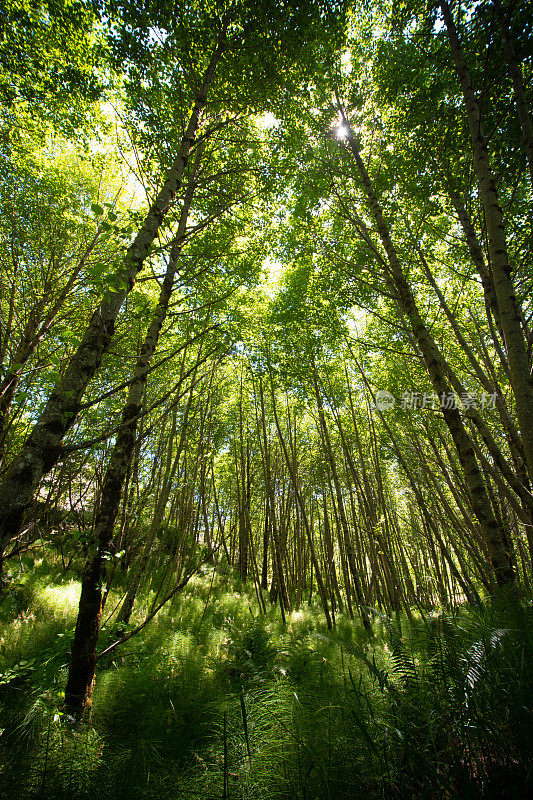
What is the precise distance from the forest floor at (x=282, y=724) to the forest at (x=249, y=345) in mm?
29

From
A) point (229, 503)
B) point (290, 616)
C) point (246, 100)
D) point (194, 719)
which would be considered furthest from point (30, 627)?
point (229, 503)

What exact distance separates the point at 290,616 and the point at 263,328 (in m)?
7.33

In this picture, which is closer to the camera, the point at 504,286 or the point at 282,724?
the point at 282,724

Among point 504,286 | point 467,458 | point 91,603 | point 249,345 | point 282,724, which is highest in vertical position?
point 249,345

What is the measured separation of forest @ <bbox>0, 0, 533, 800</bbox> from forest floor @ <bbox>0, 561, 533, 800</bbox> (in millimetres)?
29

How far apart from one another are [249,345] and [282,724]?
22.1 ft

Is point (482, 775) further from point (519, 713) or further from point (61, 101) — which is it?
point (61, 101)

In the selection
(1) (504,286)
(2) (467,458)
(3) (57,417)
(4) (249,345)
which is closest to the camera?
(3) (57,417)


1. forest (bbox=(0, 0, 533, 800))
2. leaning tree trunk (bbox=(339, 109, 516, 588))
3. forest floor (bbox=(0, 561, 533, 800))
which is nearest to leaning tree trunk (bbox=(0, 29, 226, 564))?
forest (bbox=(0, 0, 533, 800))

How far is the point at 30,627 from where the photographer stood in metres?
4.79

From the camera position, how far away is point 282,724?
7.70 ft

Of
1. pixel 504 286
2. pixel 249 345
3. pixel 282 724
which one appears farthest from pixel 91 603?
pixel 249 345

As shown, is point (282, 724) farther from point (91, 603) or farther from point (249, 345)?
point (249, 345)

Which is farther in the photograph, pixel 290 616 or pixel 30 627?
pixel 290 616
